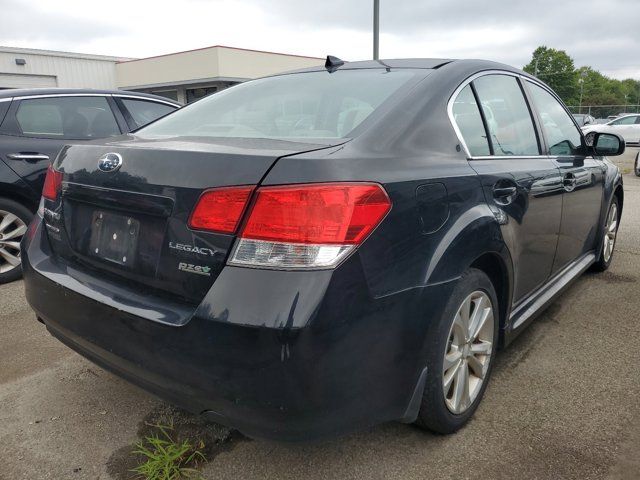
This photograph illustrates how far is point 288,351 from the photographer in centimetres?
148

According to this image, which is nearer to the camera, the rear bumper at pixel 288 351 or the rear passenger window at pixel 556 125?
the rear bumper at pixel 288 351

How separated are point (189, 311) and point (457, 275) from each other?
3.16 feet

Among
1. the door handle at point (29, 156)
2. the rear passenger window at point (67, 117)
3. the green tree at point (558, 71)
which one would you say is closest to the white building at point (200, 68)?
the rear passenger window at point (67, 117)

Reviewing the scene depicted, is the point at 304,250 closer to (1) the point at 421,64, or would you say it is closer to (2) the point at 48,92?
(1) the point at 421,64

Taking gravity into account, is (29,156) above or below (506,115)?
below

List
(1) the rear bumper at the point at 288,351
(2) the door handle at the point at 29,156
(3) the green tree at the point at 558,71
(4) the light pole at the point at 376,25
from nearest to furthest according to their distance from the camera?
(1) the rear bumper at the point at 288,351 → (2) the door handle at the point at 29,156 → (4) the light pole at the point at 376,25 → (3) the green tree at the point at 558,71

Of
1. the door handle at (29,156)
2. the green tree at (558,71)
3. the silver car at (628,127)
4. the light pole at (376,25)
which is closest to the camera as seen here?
the door handle at (29,156)

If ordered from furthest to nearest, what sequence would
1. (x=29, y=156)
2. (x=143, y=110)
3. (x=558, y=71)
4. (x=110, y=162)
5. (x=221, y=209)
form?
(x=558, y=71) < (x=143, y=110) < (x=29, y=156) < (x=110, y=162) < (x=221, y=209)

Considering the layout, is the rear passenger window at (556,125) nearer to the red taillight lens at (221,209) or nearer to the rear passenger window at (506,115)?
the rear passenger window at (506,115)

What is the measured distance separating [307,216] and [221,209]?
0.27 meters

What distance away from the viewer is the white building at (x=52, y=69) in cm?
2597

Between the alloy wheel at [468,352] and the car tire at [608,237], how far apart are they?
2.30m

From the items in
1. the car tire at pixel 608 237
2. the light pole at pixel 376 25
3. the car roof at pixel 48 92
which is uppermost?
the light pole at pixel 376 25

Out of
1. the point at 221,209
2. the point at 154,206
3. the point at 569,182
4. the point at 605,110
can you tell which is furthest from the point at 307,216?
the point at 605,110
